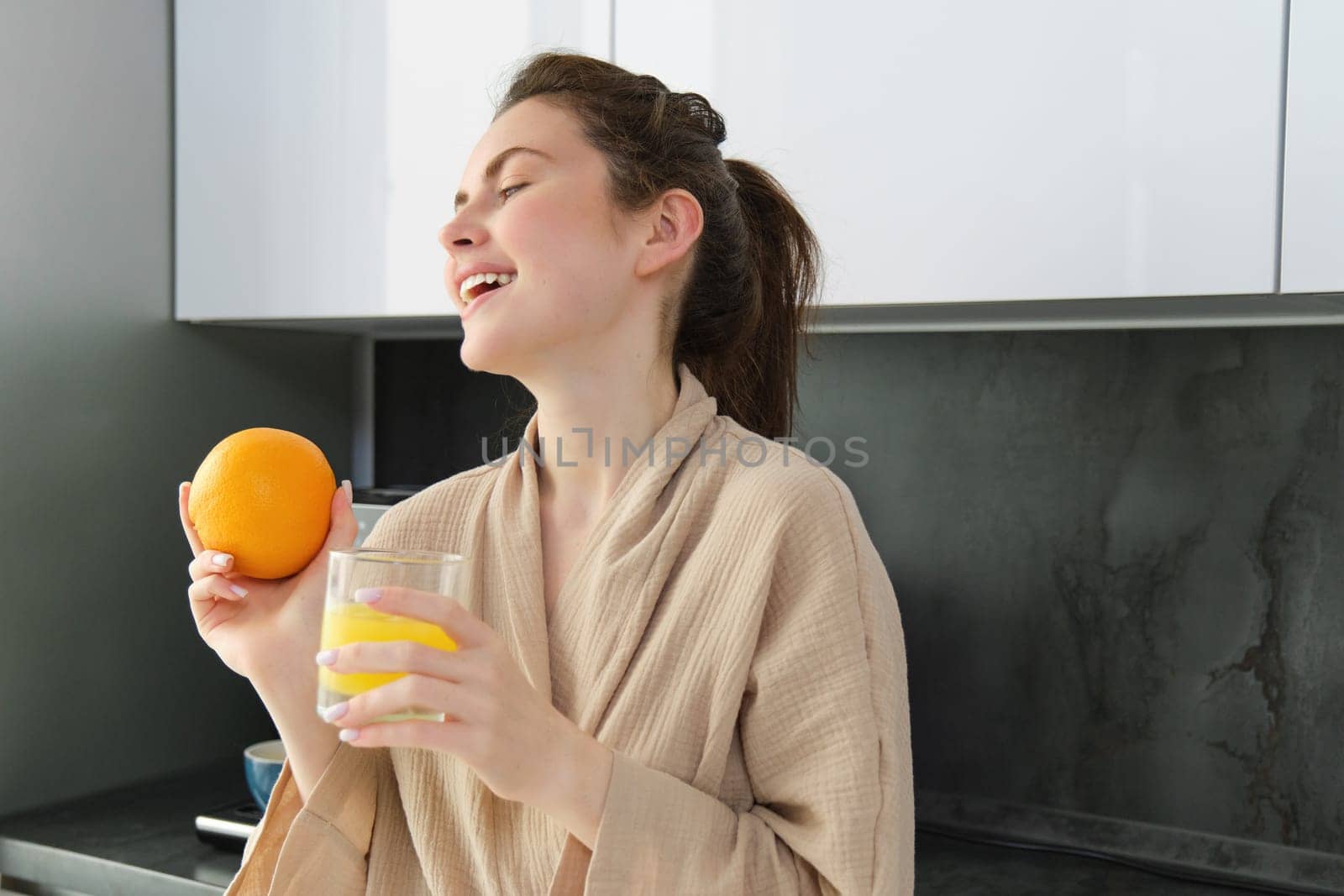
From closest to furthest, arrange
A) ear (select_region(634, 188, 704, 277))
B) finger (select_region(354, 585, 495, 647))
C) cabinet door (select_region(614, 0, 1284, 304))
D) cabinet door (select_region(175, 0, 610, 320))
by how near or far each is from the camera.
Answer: finger (select_region(354, 585, 495, 647))
ear (select_region(634, 188, 704, 277))
cabinet door (select_region(614, 0, 1284, 304))
cabinet door (select_region(175, 0, 610, 320))

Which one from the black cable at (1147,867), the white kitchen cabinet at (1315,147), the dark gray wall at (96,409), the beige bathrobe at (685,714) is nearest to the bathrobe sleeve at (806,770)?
the beige bathrobe at (685,714)

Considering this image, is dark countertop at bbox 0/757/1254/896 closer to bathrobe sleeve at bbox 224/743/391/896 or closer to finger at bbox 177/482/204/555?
bathrobe sleeve at bbox 224/743/391/896

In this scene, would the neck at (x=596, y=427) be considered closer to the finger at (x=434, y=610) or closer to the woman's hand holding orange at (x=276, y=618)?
the woman's hand holding orange at (x=276, y=618)

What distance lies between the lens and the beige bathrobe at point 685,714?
885 mm

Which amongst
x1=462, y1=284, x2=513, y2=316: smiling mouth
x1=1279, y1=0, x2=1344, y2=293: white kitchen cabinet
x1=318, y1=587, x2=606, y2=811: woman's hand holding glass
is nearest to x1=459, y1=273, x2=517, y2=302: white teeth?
x1=462, y1=284, x2=513, y2=316: smiling mouth

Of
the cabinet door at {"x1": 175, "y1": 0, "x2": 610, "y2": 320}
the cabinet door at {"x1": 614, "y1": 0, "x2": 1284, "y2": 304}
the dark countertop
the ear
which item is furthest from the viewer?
the cabinet door at {"x1": 175, "y1": 0, "x2": 610, "y2": 320}

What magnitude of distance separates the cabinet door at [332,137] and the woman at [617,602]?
45 centimetres

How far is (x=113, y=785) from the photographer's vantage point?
1832 millimetres

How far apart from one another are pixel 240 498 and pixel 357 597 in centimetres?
28

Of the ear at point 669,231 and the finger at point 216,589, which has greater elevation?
the ear at point 669,231

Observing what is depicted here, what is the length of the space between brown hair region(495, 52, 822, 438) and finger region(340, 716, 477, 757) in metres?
0.49

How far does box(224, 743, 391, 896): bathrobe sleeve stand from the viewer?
101 cm

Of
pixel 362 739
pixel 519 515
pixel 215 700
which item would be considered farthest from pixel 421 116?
pixel 362 739

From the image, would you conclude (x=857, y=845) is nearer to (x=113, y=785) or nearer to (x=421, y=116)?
(x=421, y=116)
